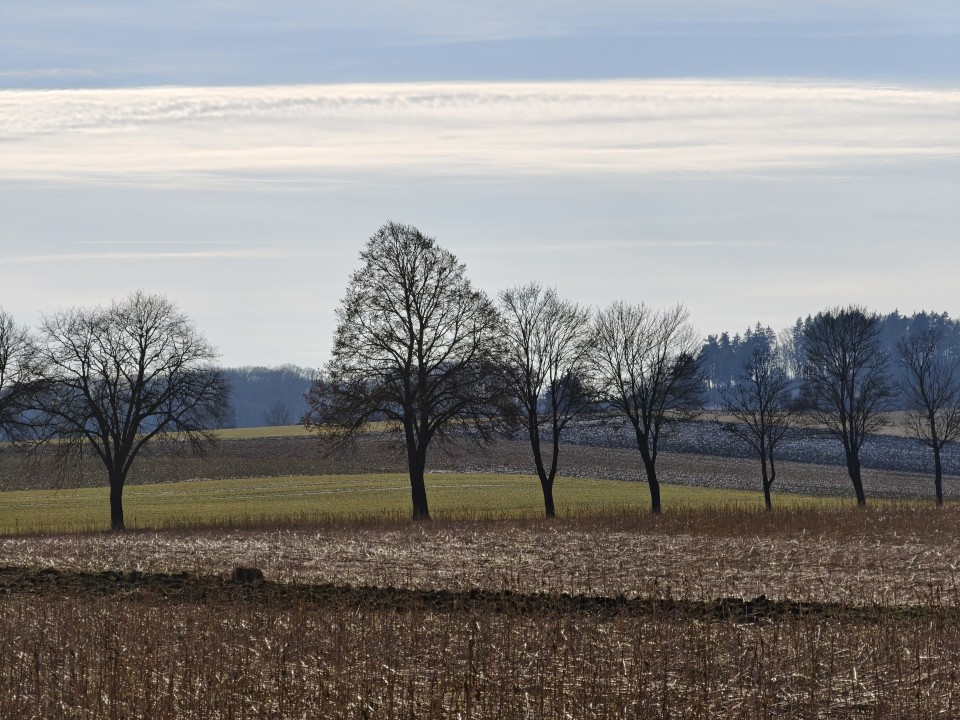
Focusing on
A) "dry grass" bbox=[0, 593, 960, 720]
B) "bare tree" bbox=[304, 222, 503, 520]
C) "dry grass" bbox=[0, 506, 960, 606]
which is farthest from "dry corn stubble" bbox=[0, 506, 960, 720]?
"bare tree" bbox=[304, 222, 503, 520]

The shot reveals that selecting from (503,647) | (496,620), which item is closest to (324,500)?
(496,620)

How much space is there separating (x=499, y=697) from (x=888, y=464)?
264ft

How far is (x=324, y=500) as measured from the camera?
55.0 meters

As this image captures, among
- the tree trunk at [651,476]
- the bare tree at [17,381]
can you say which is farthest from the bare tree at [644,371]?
the bare tree at [17,381]

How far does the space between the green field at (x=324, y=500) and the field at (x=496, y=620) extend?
8599 mm

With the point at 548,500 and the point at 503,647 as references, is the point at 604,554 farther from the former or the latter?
the point at 548,500

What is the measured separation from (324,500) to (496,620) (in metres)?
40.6

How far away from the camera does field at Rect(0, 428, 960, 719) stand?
1088cm

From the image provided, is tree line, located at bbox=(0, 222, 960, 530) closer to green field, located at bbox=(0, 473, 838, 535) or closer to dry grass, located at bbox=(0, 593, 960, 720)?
green field, located at bbox=(0, 473, 838, 535)

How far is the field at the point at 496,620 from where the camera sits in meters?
10.9

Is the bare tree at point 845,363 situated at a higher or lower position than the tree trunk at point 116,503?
higher

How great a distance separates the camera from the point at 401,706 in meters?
10.6

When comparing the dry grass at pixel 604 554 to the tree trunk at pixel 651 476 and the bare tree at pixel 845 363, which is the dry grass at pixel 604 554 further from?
the bare tree at pixel 845 363

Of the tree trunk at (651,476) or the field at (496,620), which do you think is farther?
the tree trunk at (651,476)
